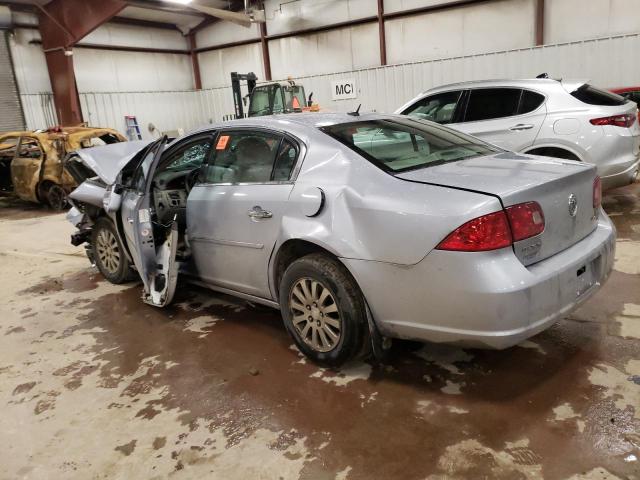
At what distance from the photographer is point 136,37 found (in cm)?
1623

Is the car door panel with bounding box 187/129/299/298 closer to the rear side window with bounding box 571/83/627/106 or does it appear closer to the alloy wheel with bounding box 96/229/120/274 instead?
the alloy wheel with bounding box 96/229/120/274

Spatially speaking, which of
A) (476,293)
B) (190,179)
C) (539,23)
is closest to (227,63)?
(539,23)

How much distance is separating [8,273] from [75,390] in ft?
10.9

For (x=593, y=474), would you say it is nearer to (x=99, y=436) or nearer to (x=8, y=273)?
(x=99, y=436)

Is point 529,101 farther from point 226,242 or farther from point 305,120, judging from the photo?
point 226,242

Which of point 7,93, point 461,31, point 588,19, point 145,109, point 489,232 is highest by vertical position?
point 461,31

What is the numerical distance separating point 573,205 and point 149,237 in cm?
278

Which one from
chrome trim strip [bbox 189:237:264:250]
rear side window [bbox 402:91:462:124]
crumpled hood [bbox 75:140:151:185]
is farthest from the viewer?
rear side window [bbox 402:91:462:124]

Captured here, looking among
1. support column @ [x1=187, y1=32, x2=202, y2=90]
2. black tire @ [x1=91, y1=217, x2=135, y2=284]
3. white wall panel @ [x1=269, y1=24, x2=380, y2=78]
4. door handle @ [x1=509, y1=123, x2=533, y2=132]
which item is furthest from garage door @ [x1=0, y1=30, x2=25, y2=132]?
door handle @ [x1=509, y1=123, x2=533, y2=132]

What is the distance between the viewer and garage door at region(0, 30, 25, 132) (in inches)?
511

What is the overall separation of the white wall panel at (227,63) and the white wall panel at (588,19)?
28.4ft

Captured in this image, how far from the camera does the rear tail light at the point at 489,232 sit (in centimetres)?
218

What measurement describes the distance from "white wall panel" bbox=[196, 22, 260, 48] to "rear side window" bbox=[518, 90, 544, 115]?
12.0 metres

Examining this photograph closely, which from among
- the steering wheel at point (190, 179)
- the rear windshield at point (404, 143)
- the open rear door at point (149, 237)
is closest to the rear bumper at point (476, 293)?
the rear windshield at point (404, 143)
